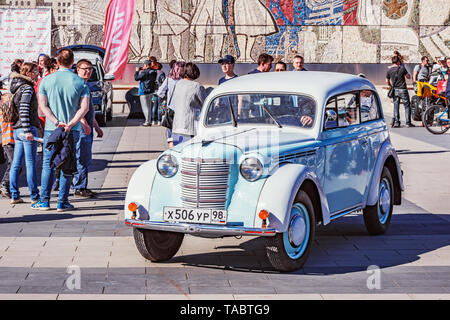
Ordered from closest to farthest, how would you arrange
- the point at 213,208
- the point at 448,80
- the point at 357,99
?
the point at 213,208 < the point at 357,99 < the point at 448,80

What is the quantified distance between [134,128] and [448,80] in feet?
25.9

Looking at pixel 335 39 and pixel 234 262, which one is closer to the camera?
pixel 234 262

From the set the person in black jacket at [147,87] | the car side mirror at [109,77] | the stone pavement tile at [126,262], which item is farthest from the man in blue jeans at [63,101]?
the person in black jacket at [147,87]

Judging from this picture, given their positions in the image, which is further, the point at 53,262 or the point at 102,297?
the point at 53,262

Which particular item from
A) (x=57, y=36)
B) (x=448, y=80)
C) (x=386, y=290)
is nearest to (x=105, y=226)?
(x=386, y=290)

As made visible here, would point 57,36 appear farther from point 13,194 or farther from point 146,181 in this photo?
point 146,181

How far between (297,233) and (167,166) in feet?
4.15

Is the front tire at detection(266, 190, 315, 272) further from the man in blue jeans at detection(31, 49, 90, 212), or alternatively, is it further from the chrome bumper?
the man in blue jeans at detection(31, 49, 90, 212)

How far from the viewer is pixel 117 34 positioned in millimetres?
23719

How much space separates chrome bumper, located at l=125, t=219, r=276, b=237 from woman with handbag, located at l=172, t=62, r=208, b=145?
313cm

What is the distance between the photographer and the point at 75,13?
33344 millimetres

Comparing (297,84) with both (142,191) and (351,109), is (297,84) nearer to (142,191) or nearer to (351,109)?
(351,109)

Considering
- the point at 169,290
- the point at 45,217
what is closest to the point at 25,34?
the point at 45,217

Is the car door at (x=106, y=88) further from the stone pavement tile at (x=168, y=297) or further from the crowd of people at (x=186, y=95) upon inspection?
the stone pavement tile at (x=168, y=297)
